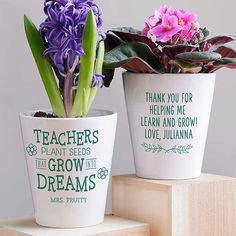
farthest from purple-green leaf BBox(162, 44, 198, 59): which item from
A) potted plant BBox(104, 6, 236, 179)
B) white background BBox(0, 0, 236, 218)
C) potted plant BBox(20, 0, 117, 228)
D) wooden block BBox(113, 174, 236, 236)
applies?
white background BBox(0, 0, 236, 218)

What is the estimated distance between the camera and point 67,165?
3.40ft

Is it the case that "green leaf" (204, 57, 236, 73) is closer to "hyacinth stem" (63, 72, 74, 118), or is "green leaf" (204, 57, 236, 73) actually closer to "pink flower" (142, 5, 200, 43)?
"pink flower" (142, 5, 200, 43)

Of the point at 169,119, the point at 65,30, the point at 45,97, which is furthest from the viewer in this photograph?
the point at 45,97

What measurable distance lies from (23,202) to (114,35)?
425 mm

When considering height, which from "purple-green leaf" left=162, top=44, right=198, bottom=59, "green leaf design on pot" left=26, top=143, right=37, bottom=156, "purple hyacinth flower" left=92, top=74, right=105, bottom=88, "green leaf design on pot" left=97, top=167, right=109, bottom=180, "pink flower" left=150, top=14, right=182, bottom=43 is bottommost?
"green leaf design on pot" left=97, top=167, right=109, bottom=180

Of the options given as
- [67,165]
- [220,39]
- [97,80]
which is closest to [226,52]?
[220,39]

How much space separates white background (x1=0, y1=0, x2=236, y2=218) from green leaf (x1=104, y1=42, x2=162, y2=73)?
0.29m

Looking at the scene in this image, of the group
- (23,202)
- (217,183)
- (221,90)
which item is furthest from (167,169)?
(221,90)

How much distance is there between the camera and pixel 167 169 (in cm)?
114

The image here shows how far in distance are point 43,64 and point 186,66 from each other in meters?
0.24

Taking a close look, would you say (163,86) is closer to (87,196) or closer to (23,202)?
(87,196)

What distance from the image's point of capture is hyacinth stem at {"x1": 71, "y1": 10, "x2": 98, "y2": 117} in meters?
1.01

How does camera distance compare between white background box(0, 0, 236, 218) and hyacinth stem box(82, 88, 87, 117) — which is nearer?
hyacinth stem box(82, 88, 87, 117)

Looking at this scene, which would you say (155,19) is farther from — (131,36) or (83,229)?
(83,229)
